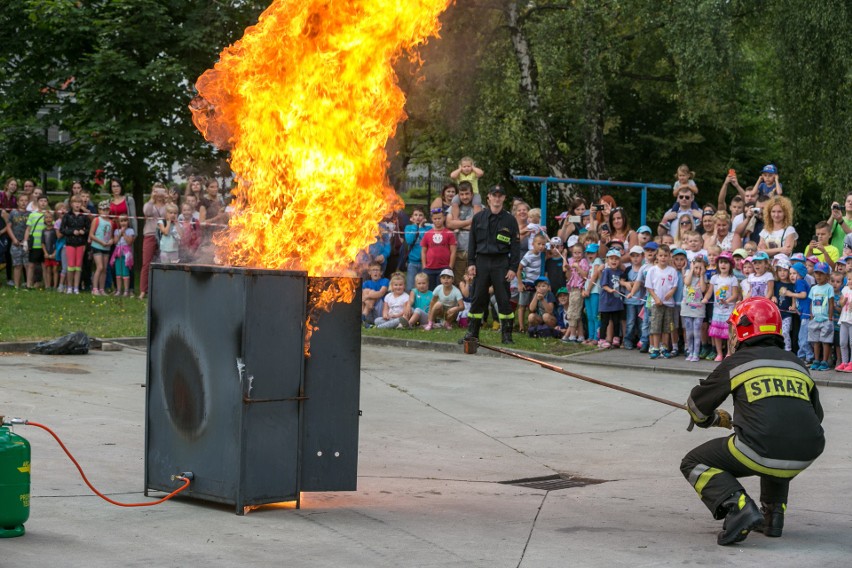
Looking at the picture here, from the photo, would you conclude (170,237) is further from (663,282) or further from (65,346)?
(663,282)

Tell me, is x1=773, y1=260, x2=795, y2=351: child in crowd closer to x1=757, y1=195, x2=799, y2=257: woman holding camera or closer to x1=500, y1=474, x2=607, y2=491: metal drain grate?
x1=757, y1=195, x2=799, y2=257: woman holding camera

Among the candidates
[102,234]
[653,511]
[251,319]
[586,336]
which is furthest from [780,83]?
[251,319]

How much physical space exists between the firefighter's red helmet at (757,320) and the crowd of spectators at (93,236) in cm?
1355

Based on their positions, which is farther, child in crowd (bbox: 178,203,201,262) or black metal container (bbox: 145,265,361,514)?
child in crowd (bbox: 178,203,201,262)

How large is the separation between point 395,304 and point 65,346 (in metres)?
5.51

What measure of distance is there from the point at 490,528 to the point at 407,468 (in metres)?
2.03

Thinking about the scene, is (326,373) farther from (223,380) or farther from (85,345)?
(85,345)

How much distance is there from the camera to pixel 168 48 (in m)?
26.8

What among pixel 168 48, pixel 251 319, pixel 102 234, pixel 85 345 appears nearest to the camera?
pixel 251 319

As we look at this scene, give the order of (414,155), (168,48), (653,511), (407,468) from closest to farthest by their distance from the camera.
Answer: (653,511), (407,468), (168,48), (414,155)

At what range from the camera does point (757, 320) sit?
24.7ft

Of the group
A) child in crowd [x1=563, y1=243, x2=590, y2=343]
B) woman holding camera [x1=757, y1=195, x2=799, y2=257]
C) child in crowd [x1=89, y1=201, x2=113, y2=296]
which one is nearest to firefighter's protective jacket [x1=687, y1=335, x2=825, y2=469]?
woman holding camera [x1=757, y1=195, x2=799, y2=257]

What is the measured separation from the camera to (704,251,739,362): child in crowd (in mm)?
15414

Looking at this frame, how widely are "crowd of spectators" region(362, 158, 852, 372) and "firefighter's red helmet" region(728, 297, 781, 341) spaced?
24.3ft
